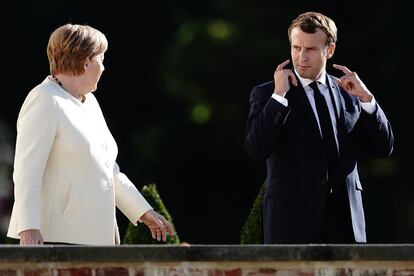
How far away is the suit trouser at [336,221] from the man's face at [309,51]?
555 mm

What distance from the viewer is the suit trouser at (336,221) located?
7.38 m

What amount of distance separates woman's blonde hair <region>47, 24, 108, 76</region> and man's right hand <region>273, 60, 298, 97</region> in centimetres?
83

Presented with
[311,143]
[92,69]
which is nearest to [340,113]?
[311,143]

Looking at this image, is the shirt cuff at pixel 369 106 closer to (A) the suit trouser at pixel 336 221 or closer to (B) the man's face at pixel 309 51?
(B) the man's face at pixel 309 51

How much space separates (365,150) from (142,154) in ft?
64.2

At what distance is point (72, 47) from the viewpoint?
698cm

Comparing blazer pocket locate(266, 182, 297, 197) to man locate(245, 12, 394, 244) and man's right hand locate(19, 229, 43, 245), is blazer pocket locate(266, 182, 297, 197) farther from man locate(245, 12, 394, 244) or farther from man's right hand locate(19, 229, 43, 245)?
man's right hand locate(19, 229, 43, 245)

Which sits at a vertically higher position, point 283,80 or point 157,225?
point 283,80

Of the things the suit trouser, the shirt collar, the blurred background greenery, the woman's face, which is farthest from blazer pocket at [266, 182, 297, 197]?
the blurred background greenery

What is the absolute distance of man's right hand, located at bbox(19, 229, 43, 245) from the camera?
673cm

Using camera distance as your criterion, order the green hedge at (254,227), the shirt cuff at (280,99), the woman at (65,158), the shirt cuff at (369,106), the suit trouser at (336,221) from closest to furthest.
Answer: the woman at (65,158)
the shirt cuff at (280,99)
the suit trouser at (336,221)
the shirt cuff at (369,106)
the green hedge at (254,227)

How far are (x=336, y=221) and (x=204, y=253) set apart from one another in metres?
1.17

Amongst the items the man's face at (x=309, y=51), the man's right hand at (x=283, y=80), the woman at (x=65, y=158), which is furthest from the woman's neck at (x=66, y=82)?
the man's face at (x=309, y=51)

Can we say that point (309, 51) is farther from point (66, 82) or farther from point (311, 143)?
point (66, 82)
